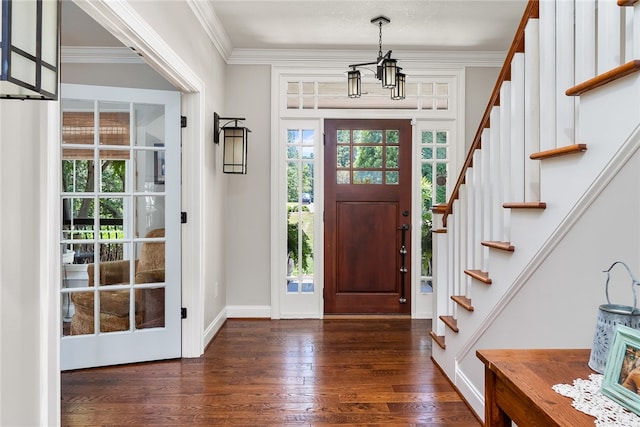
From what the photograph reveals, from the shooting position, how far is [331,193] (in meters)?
4.25

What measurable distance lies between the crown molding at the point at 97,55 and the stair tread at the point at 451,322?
3.34 m

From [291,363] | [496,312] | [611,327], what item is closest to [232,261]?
[291,363]

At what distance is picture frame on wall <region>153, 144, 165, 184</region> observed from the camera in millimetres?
3049

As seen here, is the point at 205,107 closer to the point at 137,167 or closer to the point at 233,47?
the point at 137,167

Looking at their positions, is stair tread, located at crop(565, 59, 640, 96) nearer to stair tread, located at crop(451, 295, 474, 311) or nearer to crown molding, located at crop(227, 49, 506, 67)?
stair tread, located at crop(451, 295, 474, 311)

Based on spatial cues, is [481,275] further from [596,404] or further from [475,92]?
[475,92]

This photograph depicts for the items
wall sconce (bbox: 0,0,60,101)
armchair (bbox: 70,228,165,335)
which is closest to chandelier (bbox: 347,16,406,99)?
armchair (bbox: 70,228,165,335)

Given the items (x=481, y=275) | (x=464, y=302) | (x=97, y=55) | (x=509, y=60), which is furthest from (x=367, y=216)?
(x=97, y=55)

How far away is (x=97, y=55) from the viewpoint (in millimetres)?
3582

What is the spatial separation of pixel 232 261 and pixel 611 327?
142 inches

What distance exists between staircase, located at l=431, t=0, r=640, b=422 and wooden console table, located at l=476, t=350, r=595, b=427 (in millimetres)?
337

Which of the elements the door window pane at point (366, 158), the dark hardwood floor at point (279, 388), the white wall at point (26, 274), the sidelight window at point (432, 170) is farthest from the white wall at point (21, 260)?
the sidelight window at point (432, 170)

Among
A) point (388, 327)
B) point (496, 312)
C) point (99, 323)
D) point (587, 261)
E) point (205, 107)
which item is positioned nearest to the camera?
point (587, 261)

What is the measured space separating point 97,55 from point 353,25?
2332 mm
